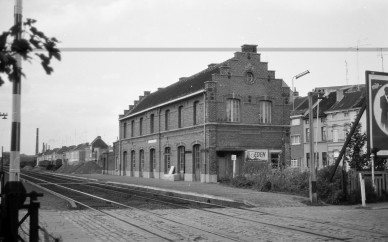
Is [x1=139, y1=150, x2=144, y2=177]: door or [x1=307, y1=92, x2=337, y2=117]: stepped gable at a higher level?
[x1=307, y1=92, x2=337, y2=117]: stepped gable

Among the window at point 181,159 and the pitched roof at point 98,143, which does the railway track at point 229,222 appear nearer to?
the window at point 181,159

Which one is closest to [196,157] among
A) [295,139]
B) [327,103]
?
[327,103]

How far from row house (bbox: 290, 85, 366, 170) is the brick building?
514 inches

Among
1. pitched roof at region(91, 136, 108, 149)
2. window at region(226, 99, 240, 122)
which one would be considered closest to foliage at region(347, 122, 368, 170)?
window at region(226, 99, 240, 122)

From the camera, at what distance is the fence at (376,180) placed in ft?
59.4

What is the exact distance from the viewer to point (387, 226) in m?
11.1

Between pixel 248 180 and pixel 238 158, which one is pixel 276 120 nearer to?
pixel 238 158

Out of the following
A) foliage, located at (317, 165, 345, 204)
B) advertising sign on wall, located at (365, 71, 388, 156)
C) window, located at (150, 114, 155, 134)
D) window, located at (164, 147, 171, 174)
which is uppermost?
window, located at (150, 114, 155, 134)

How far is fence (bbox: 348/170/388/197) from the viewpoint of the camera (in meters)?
18.1

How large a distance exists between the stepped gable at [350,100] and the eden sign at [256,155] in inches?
741

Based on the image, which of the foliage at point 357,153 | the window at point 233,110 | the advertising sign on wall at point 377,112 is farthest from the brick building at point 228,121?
the advertising sign on wall at point 377,112

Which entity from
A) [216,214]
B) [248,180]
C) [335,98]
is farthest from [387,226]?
[335,98]

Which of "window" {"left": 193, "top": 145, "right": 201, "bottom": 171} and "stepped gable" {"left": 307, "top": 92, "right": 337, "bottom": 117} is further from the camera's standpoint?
"stepped gable" {"left": 307, "top": 92, "right": 337, "bottom": 117}

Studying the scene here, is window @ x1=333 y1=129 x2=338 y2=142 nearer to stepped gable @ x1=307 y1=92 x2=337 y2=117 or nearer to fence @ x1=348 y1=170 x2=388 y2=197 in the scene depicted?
stepped gable @ x1=307 y1=92 x2=337 y2=117
